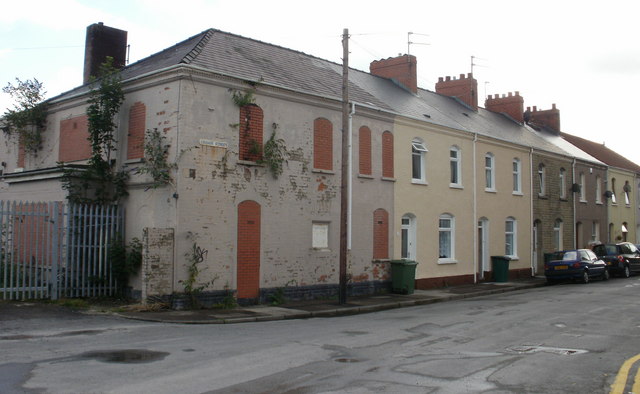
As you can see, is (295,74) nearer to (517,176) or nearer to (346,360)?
(346,360)

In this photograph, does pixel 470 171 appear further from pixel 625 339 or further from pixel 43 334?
pixel 43 334

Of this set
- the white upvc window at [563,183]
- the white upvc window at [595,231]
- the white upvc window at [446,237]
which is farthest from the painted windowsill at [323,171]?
the white upvc window at [595,231]

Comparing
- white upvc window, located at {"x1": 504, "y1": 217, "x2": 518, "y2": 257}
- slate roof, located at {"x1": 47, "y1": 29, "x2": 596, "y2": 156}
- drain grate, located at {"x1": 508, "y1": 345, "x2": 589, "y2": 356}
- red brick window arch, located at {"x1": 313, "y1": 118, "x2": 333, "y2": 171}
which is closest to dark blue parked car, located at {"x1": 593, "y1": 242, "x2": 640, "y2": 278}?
white upvc window, located at {"x1": 504, "y1": 217, "x2": 518, "y2": 257}

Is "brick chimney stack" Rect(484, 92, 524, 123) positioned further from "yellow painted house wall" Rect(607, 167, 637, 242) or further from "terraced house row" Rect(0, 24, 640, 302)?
"yellow painted house wall" Rect(607, 167, 637, 242)

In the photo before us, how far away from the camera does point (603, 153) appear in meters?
44.9

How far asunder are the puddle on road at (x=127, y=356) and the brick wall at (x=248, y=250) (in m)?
6.92

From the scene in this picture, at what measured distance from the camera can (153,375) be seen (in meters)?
7.97

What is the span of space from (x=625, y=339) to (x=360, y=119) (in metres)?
11.7

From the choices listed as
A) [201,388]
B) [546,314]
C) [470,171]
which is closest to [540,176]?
[470,171]

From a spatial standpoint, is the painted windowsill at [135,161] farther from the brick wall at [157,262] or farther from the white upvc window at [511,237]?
the white upvc window at [511,237]

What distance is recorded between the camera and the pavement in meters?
13.8

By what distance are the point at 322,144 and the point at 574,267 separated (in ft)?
46.9

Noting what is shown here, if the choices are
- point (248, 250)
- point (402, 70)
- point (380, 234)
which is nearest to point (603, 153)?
point (402, 70)

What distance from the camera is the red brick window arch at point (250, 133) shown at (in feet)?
55.5
